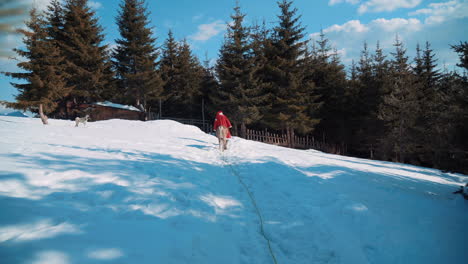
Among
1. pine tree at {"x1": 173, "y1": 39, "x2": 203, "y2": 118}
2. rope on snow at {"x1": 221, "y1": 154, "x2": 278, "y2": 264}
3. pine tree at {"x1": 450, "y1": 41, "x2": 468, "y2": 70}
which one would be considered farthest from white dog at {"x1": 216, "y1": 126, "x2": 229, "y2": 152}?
pine tree at {"x1": 173, "y1": 39, "x2": 203, "y2": 118}

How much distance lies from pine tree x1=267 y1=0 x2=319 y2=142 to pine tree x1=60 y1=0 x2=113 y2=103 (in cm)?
1886

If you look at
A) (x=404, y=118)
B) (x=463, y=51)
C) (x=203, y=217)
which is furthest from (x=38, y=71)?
(x=404, y=118)

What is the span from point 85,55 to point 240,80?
55.1 feet

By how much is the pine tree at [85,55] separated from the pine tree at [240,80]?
1370 cm

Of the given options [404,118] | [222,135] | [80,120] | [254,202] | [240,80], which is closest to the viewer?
[254,202]

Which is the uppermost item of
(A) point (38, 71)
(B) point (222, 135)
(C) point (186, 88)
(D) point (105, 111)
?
(C) point (186, 88)

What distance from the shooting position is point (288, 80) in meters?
21.2

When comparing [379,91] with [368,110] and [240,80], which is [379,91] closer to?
[368,110]

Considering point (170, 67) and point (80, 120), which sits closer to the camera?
point (80, 120)

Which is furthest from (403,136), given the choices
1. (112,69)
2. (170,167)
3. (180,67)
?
(112,69)

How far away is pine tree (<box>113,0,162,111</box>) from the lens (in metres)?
23.0

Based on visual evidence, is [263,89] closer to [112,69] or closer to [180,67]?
[180,67]

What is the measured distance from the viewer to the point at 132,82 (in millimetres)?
22953

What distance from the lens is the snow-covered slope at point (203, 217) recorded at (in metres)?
2.31
